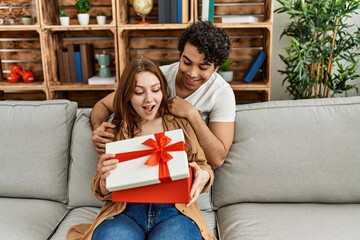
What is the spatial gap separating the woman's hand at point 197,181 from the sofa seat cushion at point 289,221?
27 centimetres

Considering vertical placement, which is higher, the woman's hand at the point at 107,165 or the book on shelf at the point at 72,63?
the book on shelf at the point at 72,63

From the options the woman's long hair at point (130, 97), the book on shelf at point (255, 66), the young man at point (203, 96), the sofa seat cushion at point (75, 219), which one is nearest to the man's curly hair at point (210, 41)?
the young man at point (203, 96)

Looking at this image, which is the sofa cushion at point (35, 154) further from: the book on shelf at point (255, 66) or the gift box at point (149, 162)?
the book on shelf at point (255, 66)

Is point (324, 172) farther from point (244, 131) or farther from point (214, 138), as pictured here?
point (214, 138)

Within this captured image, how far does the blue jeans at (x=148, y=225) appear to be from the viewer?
121cm

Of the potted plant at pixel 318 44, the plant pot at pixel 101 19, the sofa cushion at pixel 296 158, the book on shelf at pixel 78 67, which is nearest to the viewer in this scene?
the sofa cushion at pixel 296 158

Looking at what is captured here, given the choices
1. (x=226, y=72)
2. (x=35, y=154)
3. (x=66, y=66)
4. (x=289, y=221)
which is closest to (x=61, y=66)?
(x=66, y=66)

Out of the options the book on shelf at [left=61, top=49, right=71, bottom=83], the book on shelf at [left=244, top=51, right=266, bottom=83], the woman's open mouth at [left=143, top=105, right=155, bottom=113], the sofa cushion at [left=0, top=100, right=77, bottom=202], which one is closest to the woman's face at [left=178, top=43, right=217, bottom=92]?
the woman's open mouth at [left=143, top=105, right=155, bottom=113]

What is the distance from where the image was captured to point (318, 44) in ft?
7.10

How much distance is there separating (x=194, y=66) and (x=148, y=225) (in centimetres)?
63

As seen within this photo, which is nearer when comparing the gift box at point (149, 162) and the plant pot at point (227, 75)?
the gift box at point (149, 162)

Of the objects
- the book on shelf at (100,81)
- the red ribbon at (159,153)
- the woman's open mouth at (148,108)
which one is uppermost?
the woman's open mouth at (148,108)

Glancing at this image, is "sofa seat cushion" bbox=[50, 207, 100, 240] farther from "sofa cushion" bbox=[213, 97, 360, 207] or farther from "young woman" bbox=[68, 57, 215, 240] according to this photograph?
"sofa cushion" bbox=[213, 97, 360, 207]

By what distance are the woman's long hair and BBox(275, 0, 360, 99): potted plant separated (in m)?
1.03
